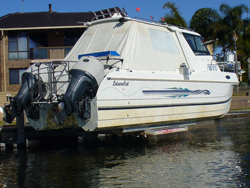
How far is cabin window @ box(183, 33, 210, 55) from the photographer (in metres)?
12.7

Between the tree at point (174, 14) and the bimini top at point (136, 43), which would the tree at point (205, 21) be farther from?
the bimini top at point (136, 43)

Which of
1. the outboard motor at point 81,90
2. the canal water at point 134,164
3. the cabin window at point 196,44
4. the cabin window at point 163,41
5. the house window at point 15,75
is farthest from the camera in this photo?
the house window at point 15,75

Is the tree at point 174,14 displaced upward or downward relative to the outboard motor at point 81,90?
upward

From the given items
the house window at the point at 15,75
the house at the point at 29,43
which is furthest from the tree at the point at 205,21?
the house window at the point at 15,75

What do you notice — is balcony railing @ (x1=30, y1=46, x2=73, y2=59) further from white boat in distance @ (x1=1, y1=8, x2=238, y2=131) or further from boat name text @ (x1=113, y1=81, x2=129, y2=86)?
boat name text @ (x1=113, y1=81, x2=129, y2=86)

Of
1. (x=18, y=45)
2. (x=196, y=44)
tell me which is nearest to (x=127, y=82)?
(x=196, y=44)

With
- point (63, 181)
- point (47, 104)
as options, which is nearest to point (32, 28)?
point (47, 104)

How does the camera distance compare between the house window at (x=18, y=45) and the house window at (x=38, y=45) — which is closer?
the house window at (x=38, y=45)

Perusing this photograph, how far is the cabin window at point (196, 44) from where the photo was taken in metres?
12.7

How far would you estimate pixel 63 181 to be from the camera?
722cm

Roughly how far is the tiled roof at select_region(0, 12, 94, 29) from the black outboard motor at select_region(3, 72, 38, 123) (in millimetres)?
17084

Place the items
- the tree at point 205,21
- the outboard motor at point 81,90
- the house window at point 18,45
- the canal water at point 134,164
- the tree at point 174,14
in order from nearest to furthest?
the canal water at point 134,164
the outboard motor at point 81,90
the house window at point 18,45
the tree at point 174,14
the tree at point 205,21

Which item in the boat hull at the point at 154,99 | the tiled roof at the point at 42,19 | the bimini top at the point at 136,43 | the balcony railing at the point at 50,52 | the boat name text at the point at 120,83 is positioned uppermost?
the tiled roof at the point at 42,19

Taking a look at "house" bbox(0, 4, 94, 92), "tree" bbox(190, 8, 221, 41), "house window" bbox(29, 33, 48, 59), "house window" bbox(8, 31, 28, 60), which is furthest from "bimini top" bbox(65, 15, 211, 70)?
"tree" bbox(190, 8, 221, 41)
